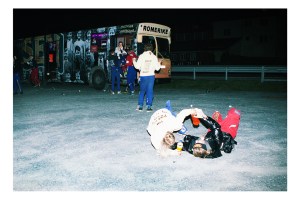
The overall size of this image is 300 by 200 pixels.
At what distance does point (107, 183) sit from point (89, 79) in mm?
12695

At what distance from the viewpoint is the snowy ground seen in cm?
373

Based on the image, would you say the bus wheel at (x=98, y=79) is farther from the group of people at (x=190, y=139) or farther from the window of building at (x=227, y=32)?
the window of building at (x=227, y=32)

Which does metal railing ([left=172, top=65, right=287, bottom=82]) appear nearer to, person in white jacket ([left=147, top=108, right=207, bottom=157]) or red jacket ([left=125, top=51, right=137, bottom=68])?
red jacket ([left=125, top=51, right=137, bottom=68])

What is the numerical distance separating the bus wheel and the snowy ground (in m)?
7.44

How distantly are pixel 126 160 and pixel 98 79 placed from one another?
37.5ft

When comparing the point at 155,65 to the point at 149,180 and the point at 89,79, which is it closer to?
the point at 149,180

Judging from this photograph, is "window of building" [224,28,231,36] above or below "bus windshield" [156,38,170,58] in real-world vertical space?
above

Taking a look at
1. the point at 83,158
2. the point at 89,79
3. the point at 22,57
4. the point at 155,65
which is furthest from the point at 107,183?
the point at 22,57

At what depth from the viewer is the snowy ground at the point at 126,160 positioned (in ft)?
12.2

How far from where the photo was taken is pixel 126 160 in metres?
4.66

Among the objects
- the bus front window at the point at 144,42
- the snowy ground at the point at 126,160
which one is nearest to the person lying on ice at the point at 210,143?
the snowy ground at the point at 126,160

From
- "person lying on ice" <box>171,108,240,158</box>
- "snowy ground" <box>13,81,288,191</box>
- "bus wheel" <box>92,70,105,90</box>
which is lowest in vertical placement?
"snowy ground" <box>13,81,288,191</box>

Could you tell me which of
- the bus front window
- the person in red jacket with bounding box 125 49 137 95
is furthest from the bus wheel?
the bus front window

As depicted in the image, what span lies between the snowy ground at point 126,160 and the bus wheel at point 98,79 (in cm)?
744
